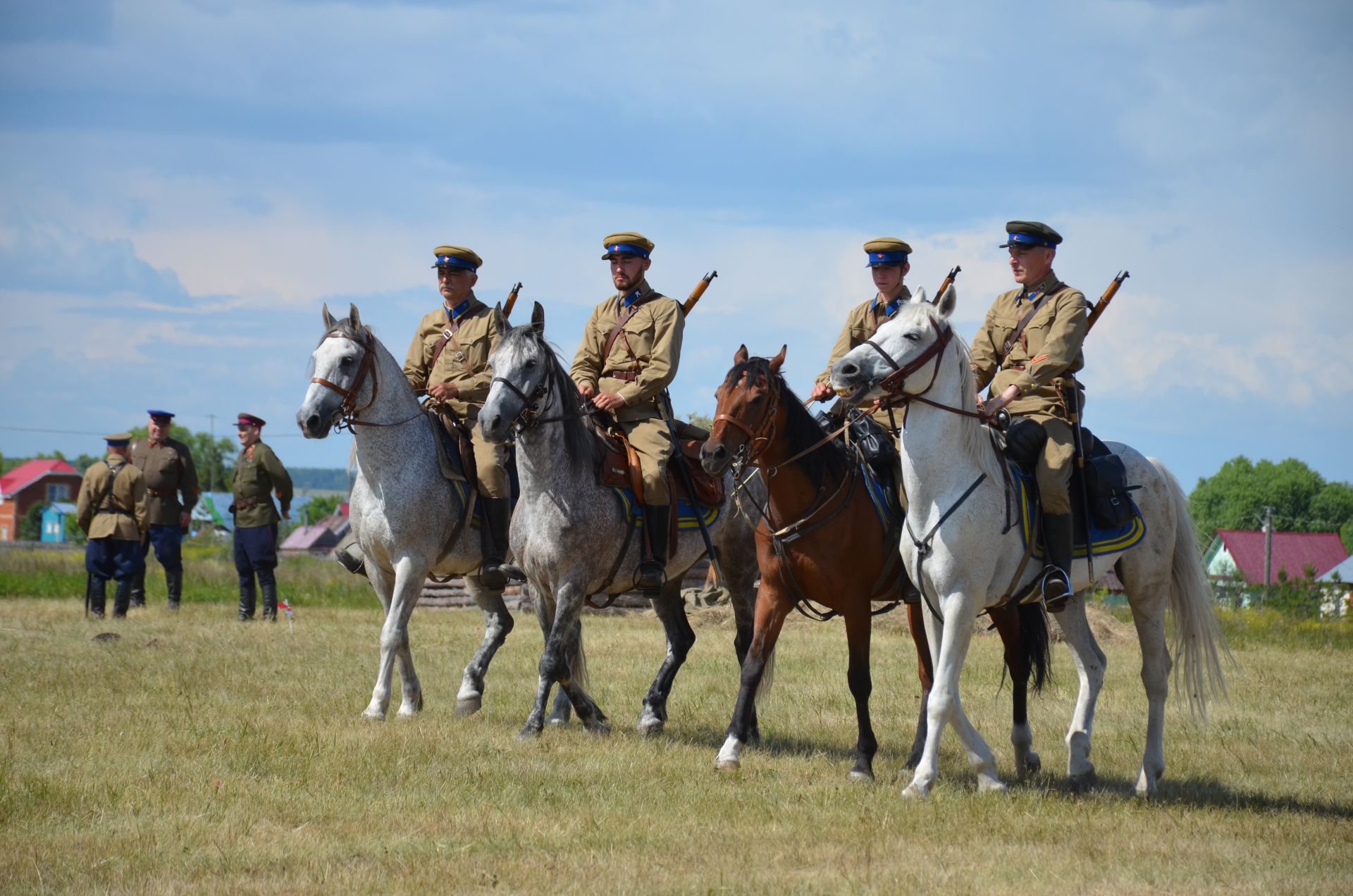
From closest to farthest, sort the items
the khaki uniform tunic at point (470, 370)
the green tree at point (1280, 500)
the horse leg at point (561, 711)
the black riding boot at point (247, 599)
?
the horse leg at point (561, 711) < the khaki uniform tunic at point (470, 370) < the black riding boot at point (247, 599) < the green tree at point (1280, 500)

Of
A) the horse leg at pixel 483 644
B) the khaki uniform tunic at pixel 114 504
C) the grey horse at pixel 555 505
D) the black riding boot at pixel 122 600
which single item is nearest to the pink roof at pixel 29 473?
the khaki uniform tunic at pixel 114 504

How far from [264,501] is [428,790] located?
491 inches

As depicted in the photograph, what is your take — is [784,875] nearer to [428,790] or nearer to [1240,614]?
[428,790]

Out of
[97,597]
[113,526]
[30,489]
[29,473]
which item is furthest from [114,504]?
[29,473]

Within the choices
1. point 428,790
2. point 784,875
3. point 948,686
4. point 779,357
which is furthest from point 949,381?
point 428,790

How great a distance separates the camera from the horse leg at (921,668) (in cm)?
905

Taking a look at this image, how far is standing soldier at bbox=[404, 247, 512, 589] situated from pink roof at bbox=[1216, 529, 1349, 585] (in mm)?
47982

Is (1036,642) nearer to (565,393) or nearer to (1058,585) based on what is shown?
(1058,585)

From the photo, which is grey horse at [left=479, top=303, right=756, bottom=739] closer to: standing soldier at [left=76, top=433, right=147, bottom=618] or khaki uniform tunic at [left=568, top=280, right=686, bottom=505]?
khaki uniform tunic at [left=568, top=280, right=686, bottom=505]

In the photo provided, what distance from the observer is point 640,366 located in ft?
33.6

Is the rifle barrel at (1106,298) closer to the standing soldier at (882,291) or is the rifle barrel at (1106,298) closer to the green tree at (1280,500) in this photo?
the standing soldier at (882,291)

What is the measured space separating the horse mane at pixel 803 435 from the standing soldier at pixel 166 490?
1325 centimetres

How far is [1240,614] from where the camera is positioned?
22094 millimetres

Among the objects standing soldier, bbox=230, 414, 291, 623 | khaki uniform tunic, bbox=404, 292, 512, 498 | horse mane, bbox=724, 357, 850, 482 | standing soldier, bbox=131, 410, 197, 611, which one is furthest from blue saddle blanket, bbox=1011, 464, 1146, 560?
standing soldier, bbox=131, 410, 197, 611
